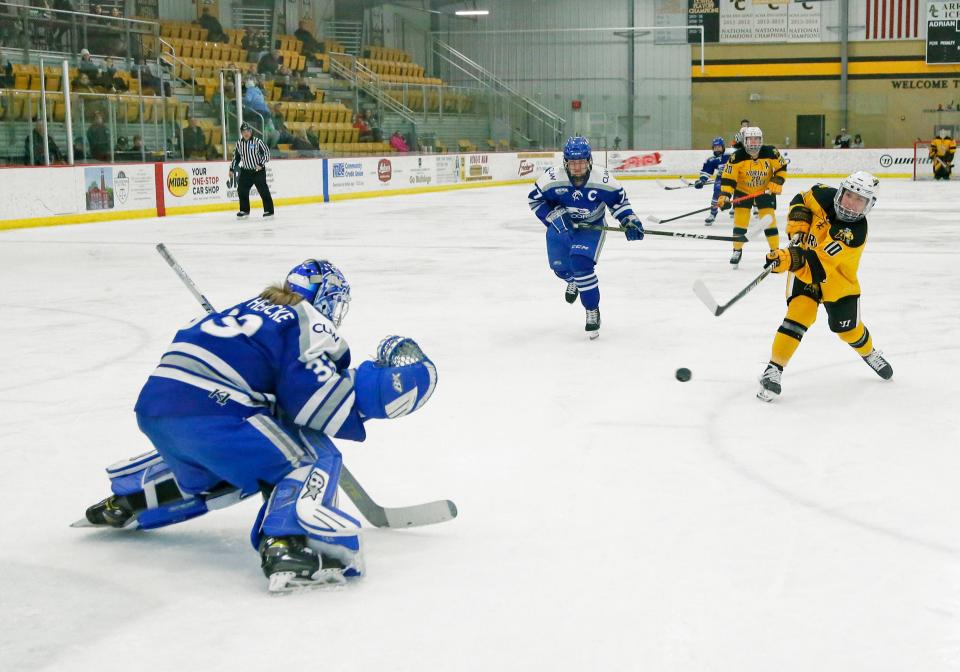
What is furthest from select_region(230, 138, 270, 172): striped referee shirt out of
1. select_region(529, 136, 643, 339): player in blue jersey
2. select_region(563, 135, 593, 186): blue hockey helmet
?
select_region(563, 135, 593, 186): blue hockey helmet

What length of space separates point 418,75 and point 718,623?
84.0ft

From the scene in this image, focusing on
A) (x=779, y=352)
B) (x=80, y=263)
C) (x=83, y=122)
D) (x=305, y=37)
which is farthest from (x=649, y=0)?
(x=779, y=352)

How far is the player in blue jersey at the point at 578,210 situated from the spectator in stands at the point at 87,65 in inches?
419

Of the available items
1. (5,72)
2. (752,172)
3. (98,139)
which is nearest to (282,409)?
(752,172)

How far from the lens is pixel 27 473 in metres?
3.82

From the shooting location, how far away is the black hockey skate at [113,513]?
3.15m

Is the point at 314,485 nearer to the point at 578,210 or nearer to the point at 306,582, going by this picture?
the point at 306,582

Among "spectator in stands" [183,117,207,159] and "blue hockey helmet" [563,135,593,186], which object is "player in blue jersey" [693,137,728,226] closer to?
"spectator in stands" [183,117,207,159]

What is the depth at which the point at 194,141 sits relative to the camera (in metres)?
16.5

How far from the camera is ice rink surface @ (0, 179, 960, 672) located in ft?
8.13

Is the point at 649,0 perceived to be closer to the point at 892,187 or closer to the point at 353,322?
the point at 892,187

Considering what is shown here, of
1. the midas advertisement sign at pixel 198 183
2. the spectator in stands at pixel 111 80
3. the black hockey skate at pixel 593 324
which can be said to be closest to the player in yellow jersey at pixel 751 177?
the black hockey skate at pixel 593 324

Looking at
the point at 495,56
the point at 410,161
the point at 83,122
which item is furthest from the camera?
the point at 495,56

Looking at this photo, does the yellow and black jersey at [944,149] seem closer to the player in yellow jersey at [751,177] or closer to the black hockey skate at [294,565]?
the player in yellow jersey at [751,177]
